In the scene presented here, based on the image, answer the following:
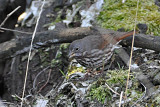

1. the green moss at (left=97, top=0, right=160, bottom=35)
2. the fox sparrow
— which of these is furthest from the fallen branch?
the green moss at (left=97, top=0, right=160, bottom=35)

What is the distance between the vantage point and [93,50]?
4527mm

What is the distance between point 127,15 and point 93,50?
143 cm

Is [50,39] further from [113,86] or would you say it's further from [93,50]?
[113,86]

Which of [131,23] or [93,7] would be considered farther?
[93,7]

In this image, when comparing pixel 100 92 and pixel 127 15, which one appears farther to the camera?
pixel 127 15

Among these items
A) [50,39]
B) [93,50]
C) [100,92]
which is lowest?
[100,92]

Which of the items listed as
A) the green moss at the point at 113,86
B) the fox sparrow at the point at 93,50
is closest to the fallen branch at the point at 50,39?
the fox sparrow at the point at 93,50

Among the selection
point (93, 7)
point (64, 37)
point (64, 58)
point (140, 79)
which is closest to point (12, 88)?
point (64, 58)

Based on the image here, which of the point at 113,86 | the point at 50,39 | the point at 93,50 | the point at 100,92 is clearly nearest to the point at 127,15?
the point at 93,50

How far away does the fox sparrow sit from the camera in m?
4.43

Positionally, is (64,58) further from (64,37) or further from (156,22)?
(156,22)

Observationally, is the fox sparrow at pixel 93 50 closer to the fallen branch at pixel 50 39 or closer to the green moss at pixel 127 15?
the fallen branch at pixel 50 39

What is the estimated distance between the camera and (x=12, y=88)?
5.88m

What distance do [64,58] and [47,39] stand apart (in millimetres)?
644
